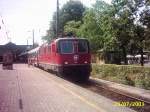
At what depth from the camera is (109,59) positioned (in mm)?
51656

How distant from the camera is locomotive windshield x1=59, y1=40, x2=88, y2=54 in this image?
27.3 metres

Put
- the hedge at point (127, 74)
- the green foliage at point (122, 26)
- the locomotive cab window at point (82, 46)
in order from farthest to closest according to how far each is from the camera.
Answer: the locomotive cab window at point (82, 46) → the green foliage at point (122, 26) → the hedge at point (127, 74)

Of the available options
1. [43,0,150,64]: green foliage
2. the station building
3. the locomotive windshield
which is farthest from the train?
the station building

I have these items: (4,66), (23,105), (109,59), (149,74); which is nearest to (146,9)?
(149,74)

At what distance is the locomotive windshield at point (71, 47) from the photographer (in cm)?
2733

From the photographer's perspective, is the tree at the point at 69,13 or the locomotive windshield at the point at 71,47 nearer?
the locomotive windshield at the point at 71,47

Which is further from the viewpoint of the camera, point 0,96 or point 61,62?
point 61,62

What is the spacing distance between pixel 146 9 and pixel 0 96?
11024 millimetres

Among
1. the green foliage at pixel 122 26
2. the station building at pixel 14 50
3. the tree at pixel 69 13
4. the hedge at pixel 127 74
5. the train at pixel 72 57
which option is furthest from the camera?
the station building at pixel 14 50

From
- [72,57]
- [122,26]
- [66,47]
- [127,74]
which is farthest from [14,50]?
[127,74]

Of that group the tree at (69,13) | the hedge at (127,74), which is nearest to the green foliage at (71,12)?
the tree at (69,13)

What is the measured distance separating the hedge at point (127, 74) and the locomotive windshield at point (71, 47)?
2734 millimetres

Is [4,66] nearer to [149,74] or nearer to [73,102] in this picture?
[149,74]

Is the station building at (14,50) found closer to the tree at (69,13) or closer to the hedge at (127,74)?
the tree at (69,13)
